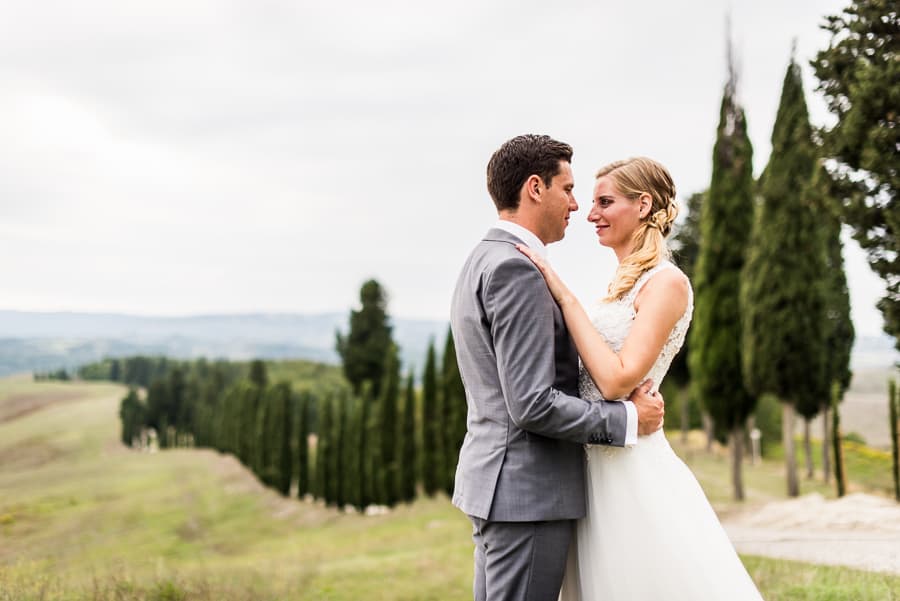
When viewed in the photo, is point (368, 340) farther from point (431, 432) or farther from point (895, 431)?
point (895, 431)

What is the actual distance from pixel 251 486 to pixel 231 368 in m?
27.2

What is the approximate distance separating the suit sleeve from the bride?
141 mm

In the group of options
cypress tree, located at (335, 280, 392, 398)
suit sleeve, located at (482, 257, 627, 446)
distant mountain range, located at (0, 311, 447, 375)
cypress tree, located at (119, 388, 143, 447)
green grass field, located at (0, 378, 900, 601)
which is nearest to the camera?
suit sleeve, located at (482, 257, 627, 446)

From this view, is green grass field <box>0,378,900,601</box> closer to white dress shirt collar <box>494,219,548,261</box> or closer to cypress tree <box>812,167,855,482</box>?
cypress tree <box>812,167,855,482</box>

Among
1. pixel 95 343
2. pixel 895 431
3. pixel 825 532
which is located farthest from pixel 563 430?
pixel 95 343

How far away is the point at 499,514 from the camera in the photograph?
2846 mm

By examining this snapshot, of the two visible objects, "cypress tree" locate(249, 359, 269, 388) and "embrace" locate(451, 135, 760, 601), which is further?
"cypress tree" locate(249, 359, 269, 388)

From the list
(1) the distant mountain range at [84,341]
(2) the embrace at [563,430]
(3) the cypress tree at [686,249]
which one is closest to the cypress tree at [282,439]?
(1) the distant mountain range at [84,341]

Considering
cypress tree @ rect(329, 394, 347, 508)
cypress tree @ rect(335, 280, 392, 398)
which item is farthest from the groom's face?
cypress tree @ rect(335, 280, 392, 398)

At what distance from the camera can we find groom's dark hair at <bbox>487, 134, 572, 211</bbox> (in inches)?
113

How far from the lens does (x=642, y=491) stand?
2973mm

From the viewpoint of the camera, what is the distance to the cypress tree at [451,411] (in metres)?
26.5

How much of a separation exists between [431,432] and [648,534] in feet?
83.1

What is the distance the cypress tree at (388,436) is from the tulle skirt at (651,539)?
27.4m
